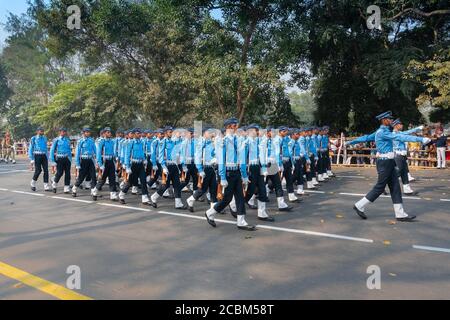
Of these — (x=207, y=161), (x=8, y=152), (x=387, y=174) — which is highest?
(x=8, y=152)

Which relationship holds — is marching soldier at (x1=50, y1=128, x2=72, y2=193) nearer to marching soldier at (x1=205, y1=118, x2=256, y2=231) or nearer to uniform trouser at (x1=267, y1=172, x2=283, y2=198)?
uniform trouser at (x1=267, y1=172, x2=283, y2=198)

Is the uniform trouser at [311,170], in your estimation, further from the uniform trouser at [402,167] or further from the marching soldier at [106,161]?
the marching soldier at [106,161]

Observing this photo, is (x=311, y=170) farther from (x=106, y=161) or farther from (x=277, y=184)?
(x=106, y=161)

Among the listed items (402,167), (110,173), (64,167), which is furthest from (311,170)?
(64,167)

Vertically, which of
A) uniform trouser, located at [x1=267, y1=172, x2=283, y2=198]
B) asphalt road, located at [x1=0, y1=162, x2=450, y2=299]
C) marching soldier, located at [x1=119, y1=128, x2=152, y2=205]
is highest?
marching soldier, located at [x1=119, y1=128, x2=152, y2=205]

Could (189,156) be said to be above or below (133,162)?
above

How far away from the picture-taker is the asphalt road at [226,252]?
15.7ft

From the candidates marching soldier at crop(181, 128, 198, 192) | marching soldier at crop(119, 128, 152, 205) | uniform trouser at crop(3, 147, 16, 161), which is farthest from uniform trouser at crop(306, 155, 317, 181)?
uniform trouser at crop(3, 147, 16, 161)

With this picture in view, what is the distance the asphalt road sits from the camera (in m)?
4.77

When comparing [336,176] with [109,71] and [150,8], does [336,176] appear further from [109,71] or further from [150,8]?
[109,71]

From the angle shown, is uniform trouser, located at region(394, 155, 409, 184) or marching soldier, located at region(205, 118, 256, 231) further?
uniform trouser, located at region(394, 155, 409, 184)

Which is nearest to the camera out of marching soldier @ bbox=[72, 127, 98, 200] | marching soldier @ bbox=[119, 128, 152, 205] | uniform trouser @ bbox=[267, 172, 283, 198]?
uniform trouser @ bbox=[267, 172, 283, 198]

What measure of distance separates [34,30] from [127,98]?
2817cm

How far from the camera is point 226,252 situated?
6266 mm
